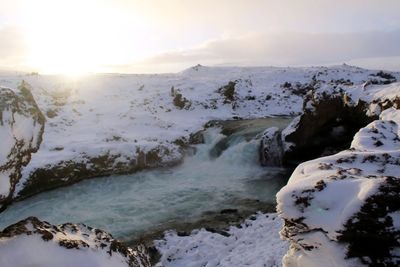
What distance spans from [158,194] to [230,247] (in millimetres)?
6530

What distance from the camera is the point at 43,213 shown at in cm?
1652

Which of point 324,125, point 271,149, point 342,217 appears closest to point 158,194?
point 271,149

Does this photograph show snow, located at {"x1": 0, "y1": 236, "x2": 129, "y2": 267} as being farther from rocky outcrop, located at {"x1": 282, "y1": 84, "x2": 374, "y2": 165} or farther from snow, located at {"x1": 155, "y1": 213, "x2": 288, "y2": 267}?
rocky outcrop, located at {"x1": 282, "y1": 84, "x2": 374, "y2": 165}

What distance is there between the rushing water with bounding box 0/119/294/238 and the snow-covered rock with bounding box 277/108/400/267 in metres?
9.21

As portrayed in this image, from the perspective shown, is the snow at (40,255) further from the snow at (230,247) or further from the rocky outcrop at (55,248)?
the snow at (230,247)

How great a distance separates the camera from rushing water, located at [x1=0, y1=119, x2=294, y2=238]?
1573cm

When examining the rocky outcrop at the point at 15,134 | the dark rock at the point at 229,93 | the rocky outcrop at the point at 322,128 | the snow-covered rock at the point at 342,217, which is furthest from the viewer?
the dark rock at the point at 229,93

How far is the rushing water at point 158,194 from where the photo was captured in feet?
51.6

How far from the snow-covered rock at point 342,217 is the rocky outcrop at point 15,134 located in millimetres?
3728

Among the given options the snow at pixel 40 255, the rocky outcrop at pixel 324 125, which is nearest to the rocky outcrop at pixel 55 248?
the snow at pixel 40 255

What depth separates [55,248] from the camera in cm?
545

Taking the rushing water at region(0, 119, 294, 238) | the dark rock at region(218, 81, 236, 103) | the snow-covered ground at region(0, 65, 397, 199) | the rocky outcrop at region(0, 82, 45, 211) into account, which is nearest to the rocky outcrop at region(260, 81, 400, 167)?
the rushing water at region(0, 119, 294, 238)

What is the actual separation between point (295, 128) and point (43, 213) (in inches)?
504

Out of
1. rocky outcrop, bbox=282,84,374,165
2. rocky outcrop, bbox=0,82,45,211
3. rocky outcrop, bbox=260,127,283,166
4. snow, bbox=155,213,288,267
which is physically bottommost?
snow, bbox=155,213,288,267
